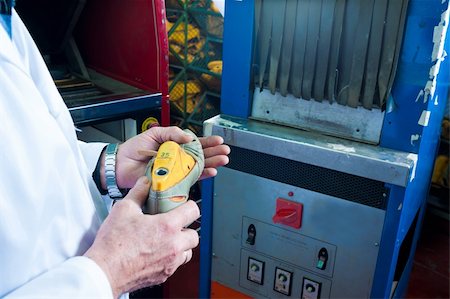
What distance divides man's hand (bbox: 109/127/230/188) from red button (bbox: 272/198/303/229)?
31 centimetres

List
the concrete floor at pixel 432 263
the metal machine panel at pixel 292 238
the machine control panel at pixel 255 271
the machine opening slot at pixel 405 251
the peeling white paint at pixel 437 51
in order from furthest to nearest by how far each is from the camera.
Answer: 1. the concrete floor at pixel 432 263
2. the machine opening slot at pixel 405 251
3. the machine control panel at pixel 255 271
4. the metal machine panel at pixel 292 238
5. the peeling white paint at pixel 437 51

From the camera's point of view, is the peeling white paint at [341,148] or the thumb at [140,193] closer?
the thumb at [140,193]

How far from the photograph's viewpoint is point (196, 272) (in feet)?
8.04

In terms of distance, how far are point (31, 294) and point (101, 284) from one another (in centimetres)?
10

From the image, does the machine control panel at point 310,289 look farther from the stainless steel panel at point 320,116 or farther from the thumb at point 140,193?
the thumb at point 140,193

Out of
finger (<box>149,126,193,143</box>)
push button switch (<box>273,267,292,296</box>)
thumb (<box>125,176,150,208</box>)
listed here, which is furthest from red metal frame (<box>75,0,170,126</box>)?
thumb (<box>125,176,150,208</box>)

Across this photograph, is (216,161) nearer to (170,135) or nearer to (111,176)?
(170,135)

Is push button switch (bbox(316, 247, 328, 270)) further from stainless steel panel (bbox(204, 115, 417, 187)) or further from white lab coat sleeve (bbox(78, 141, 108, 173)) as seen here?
white lab coat sleeve (bbox(78, 141, 108, 173))

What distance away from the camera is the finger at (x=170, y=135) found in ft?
3.49

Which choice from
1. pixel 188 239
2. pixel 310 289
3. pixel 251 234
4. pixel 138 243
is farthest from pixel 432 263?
pixel 138 243

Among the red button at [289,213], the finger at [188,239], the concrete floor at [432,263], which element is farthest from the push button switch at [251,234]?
the concrete floor at [432,263]

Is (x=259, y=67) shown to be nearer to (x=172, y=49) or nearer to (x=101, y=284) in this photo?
(x=101, y=284)

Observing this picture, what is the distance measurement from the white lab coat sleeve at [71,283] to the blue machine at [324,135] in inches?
27.7

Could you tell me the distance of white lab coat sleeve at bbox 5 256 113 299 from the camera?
63 cm
